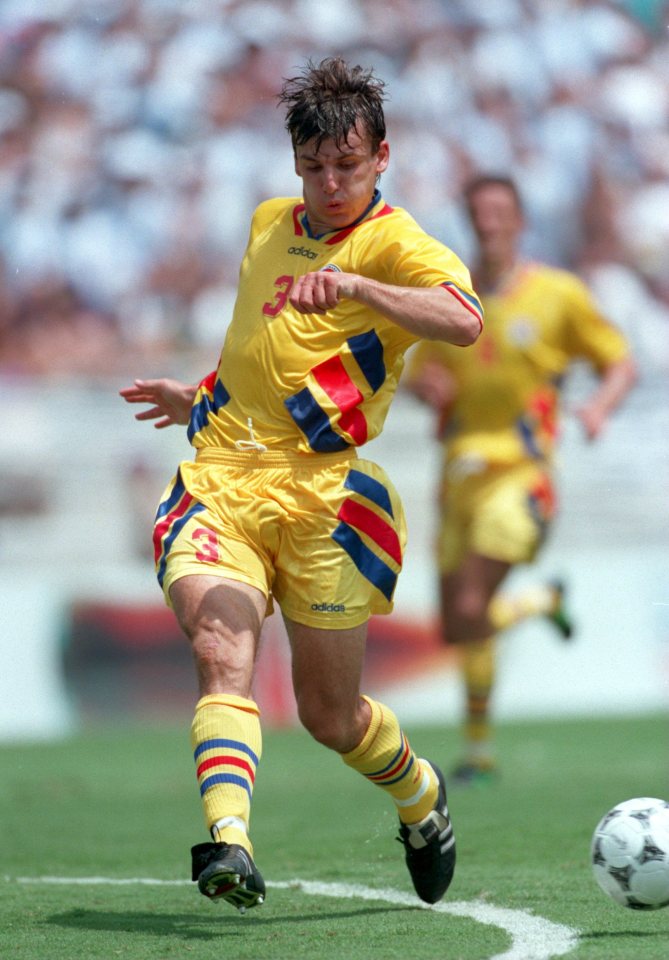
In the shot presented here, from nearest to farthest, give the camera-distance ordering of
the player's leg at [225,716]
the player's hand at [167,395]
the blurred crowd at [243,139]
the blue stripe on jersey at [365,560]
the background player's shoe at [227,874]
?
the background player's shoe at [227,874], the player's leg at [225,716], the blue stripe on jersey at [365,560], the player's hand at [167,395], the blurred crowd at [243,139]

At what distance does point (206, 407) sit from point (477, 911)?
5.42ft

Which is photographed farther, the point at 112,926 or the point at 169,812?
the point at 169,812

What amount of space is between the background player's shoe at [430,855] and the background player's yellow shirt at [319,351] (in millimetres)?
1192

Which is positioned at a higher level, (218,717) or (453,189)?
(453,189)

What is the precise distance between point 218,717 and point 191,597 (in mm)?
356

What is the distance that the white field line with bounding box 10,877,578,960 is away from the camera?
3748 mm

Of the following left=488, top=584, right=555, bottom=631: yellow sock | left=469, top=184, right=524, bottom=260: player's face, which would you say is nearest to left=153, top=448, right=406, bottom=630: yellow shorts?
left=469, top=184, right=524, bottom=260: player's face

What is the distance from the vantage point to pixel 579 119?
15586 mm

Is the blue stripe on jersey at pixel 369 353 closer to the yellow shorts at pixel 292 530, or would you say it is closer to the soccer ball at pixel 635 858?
the yellow shorts at pixel 292 530

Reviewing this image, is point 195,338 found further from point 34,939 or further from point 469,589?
point 34,939

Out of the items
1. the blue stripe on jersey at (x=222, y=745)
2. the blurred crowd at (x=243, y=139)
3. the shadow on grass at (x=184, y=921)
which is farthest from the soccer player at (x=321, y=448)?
the blurred crowd at (x=243, y=139)

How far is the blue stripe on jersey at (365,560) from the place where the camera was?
4.49 meters

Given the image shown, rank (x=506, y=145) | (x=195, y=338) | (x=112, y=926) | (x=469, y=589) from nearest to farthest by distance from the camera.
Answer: (x=112, y=926) < (x=469, y=589) < (x=195, y=338) < (x=506, y=145)

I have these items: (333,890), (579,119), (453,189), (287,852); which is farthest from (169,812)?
(579,119)
